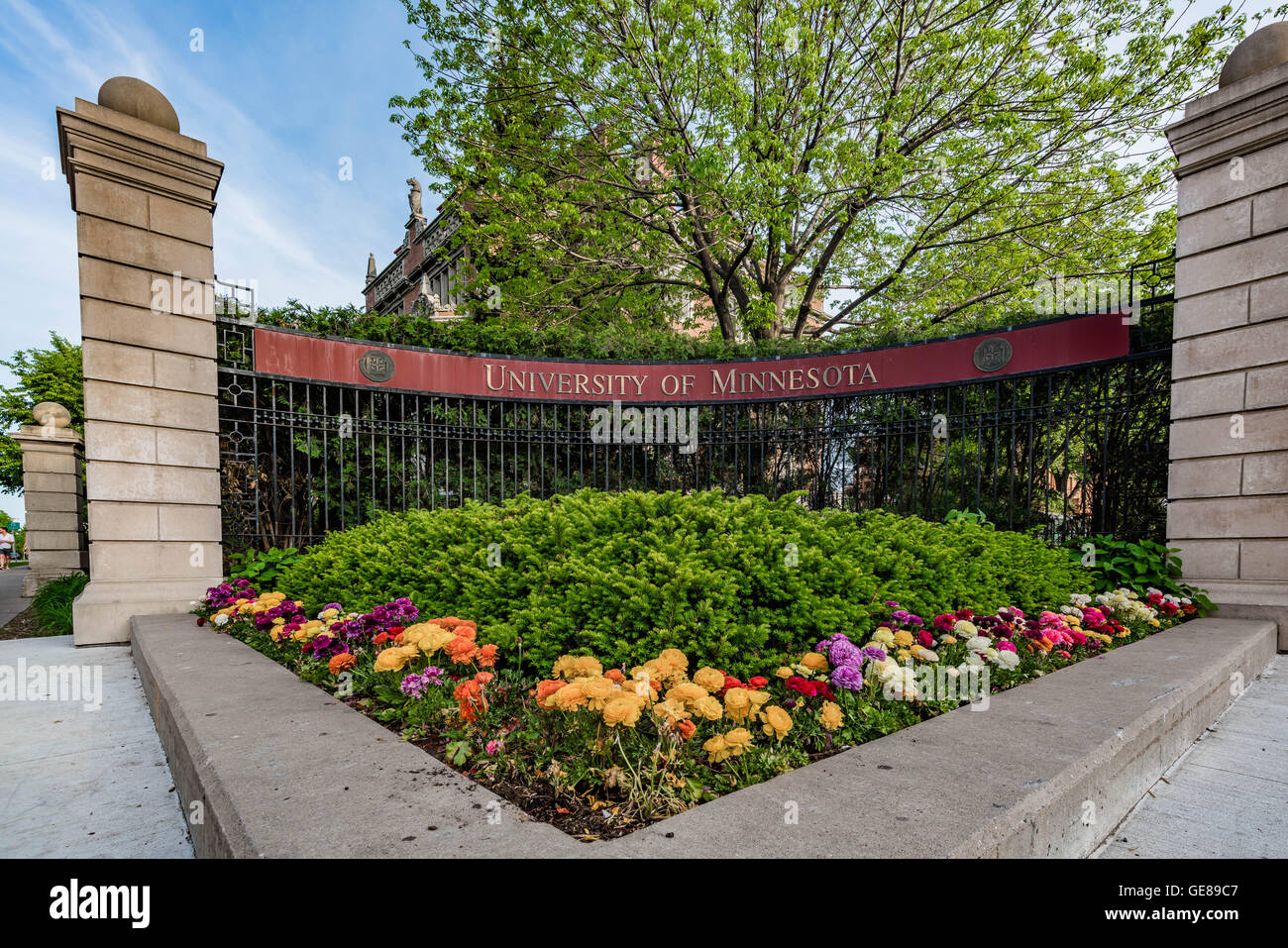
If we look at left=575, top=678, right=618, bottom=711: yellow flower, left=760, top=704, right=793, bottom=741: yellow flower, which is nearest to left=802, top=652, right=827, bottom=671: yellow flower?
left=760, top=704, right=793, bottom=741: yellow flower

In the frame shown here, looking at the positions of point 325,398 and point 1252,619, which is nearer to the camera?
point 1252,619

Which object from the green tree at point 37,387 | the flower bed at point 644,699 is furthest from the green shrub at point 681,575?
the green tree at point 37,387

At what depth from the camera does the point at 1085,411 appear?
7.34 m

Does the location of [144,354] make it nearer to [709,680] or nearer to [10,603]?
[709,680]

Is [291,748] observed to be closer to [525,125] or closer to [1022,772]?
[1022,772]

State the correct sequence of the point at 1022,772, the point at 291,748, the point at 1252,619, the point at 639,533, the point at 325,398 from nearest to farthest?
the point at 1022,772 → the point at 291,748 → the point at 639,533 → the point at 1252,619 → the point at 325,398

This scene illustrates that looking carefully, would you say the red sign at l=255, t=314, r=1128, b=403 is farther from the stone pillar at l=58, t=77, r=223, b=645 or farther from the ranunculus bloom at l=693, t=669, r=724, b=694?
the ranunculus bloom at l=693, t=669, r=724, b=694

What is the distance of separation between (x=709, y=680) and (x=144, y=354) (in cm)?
699

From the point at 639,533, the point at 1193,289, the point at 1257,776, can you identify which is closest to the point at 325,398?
the point at 639,533

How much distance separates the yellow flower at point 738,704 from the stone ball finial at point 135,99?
8325mm

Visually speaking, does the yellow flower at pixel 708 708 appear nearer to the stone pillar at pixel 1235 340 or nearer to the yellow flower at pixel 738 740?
the yellow flower at pixel 738 740

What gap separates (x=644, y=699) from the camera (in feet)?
7.50

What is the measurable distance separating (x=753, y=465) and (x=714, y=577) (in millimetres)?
8101

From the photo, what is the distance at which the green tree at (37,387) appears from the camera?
32.6 meters
